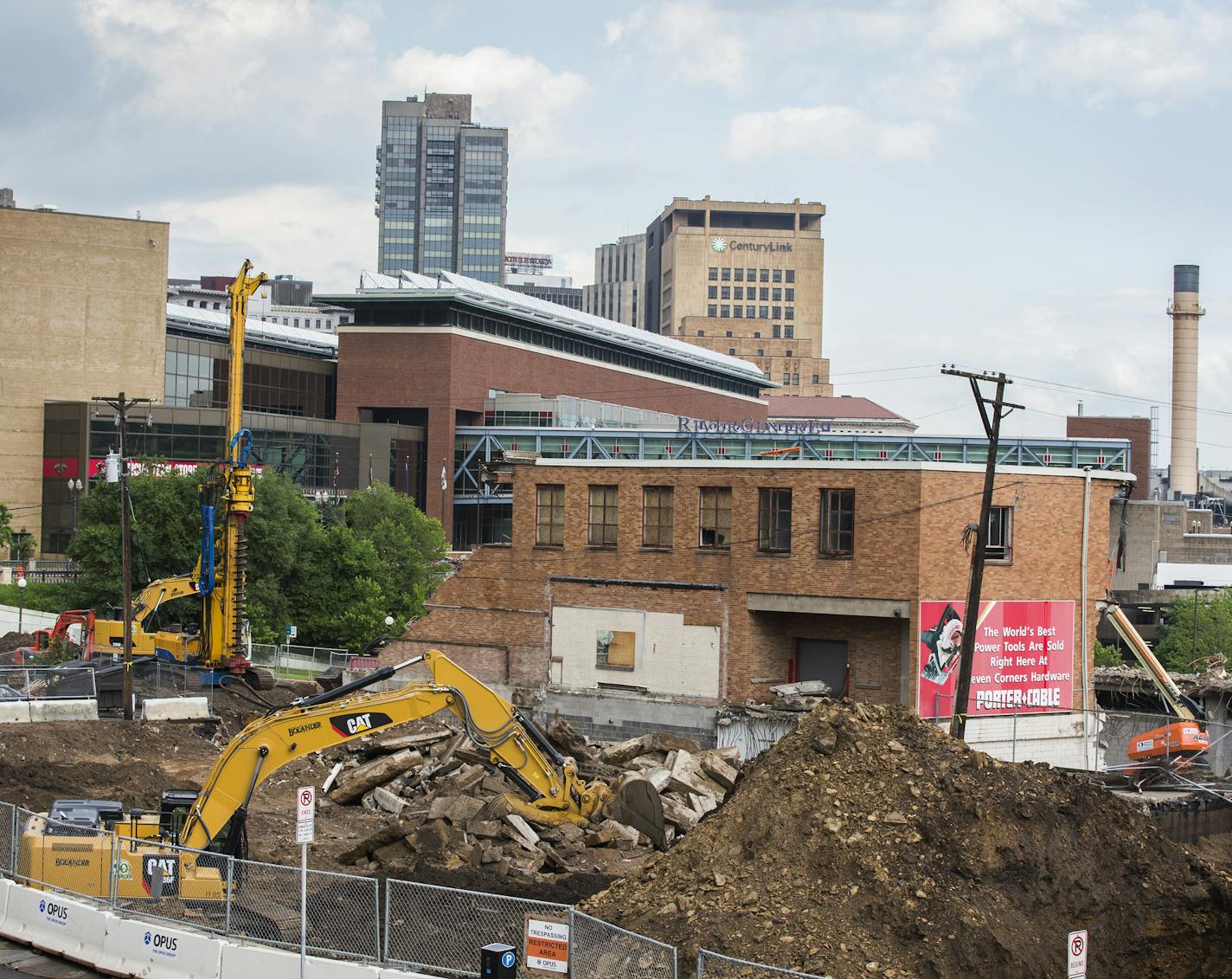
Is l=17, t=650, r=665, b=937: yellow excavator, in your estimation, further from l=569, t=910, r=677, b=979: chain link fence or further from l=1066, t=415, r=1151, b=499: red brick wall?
l=1066, t=415, r=1151, b=499: red brick wall

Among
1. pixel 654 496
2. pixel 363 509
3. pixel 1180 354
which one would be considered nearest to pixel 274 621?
pixel 363 509

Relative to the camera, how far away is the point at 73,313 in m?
105

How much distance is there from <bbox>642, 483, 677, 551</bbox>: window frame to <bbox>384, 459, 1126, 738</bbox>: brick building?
0.06 metres

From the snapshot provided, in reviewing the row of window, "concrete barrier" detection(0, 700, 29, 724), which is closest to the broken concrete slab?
"concrete barrier" detection(0, 700, 29, 724)

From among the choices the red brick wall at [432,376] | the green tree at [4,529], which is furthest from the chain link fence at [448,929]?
the red brick wall at [432,376]

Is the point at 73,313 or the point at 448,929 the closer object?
the point at 448,929

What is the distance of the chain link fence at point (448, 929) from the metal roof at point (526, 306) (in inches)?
3321

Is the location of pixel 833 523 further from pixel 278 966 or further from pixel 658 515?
pixel 278 966

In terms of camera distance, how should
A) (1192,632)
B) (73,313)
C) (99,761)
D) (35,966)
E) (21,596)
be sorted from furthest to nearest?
(73,313) → (1192,632) → (21,596) → (99,761) → (35,966)

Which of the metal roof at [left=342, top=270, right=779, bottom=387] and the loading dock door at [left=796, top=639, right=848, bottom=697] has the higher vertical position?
the metal roof at [left=342, top=270, right=779, bottom=387]

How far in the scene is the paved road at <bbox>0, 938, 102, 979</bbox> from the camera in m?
21.7

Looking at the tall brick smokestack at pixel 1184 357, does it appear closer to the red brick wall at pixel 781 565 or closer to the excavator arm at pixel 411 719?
the red brick wall at pixel 781 565

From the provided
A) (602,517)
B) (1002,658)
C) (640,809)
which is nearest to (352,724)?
(640,809)

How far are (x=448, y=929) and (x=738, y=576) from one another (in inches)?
969
